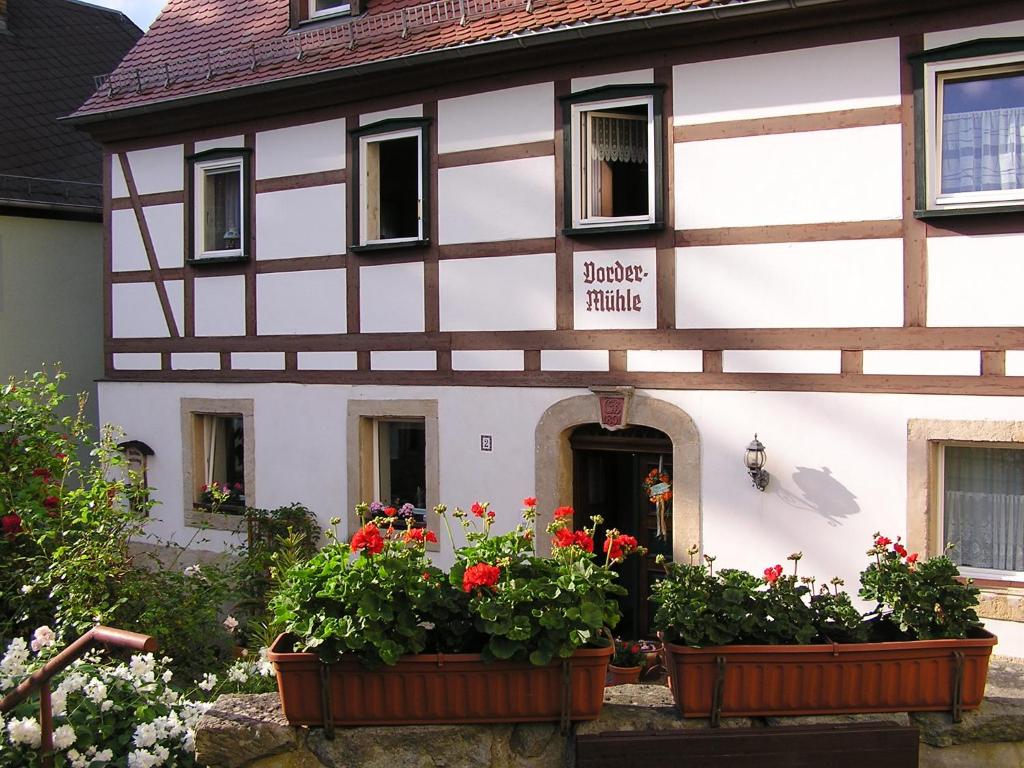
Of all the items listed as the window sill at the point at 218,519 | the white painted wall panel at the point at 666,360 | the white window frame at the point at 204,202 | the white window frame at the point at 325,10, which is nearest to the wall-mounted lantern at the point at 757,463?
the white painted wall panel at the point at 666,360

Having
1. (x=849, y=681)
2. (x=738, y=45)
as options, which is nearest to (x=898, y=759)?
(x=849, y=681)

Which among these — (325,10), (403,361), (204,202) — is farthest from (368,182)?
(204,202)

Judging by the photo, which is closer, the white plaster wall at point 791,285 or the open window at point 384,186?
the white plaster wall at point 791,285

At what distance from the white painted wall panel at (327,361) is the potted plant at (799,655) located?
5881 mm

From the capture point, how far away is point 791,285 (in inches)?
314

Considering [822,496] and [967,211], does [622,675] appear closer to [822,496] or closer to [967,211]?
[822,496]

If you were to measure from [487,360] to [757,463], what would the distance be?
8.26 ft

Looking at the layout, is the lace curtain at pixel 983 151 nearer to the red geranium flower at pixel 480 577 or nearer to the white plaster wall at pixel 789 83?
the white plaster wall at pixel 789 83

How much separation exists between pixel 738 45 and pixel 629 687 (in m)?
5.03

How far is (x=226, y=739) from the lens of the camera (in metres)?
4.52

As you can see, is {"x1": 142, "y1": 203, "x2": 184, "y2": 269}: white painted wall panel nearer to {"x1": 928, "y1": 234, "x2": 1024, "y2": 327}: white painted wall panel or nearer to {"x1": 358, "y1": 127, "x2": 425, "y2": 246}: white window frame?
{"x1": 358, "y1": 127, "x2": 425, "y2": 246}: white window frame

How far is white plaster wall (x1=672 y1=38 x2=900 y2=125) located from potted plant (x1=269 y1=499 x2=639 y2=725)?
4583 mm

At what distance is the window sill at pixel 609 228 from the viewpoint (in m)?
8.46

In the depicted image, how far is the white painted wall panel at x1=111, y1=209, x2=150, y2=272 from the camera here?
11.9 metres
